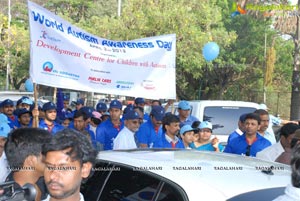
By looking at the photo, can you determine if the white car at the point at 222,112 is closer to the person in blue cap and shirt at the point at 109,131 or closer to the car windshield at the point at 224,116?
the car windshield at the point at 224,116

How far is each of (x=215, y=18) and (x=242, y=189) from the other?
22.1 metres

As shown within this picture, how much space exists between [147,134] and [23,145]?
3.76m

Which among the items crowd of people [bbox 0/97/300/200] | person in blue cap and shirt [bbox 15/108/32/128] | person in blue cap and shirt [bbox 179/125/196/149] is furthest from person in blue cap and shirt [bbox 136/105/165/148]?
person in blue cap and shirt [bbox 15/108/32/128]

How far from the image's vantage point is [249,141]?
6.02 metres

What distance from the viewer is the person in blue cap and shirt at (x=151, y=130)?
6820 millimetres

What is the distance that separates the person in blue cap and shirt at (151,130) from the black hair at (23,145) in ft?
11.4

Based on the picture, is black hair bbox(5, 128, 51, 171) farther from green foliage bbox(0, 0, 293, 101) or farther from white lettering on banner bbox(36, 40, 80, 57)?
green foliage bbox(0, 0, 293, 101)

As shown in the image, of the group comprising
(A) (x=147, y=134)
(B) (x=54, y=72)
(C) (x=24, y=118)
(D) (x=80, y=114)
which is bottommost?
(A) (x=147, y=134)

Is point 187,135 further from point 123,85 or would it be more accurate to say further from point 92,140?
point 123,85

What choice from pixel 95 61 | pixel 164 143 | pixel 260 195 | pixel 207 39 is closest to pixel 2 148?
pixel 164 143

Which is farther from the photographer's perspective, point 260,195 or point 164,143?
point 164,143

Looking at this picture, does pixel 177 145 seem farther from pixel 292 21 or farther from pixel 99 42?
pixel 292 21

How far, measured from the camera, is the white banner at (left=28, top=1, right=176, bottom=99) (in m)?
7.61

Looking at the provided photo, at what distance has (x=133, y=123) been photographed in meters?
6.82
